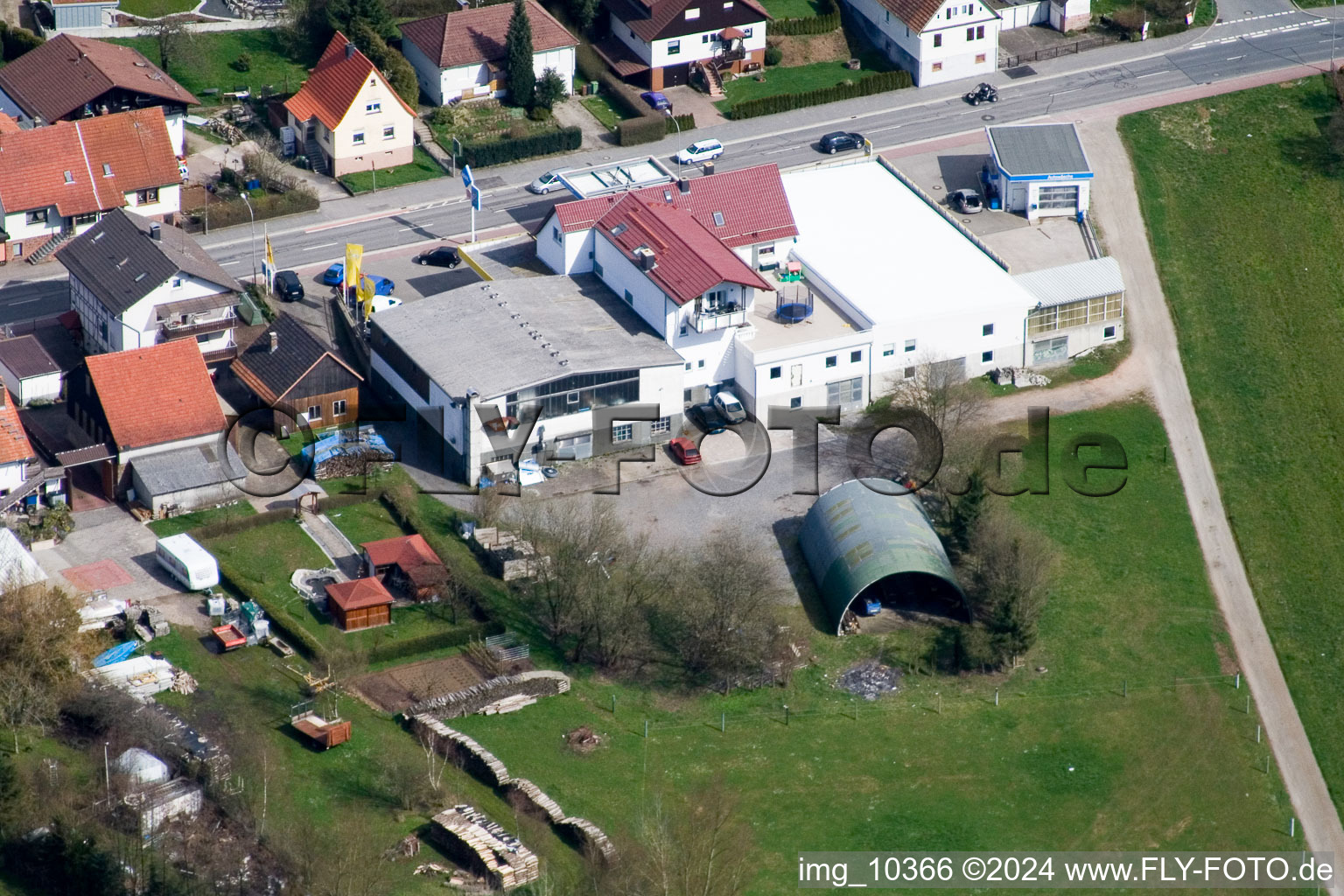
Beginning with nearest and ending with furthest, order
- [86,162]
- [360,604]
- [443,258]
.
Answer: [360,604] → [443,258] → [86,162]

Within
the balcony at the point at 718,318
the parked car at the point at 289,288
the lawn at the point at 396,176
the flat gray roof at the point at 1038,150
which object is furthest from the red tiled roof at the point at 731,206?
the flat gray roof at the point at 1038,150

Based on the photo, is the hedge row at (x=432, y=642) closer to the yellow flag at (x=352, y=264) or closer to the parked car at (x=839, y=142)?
the yellow flag at (x=352, y=264)

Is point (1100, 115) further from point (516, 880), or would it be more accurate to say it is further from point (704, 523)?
point (516, 880)

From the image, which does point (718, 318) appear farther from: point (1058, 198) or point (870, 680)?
point (1058, 198)

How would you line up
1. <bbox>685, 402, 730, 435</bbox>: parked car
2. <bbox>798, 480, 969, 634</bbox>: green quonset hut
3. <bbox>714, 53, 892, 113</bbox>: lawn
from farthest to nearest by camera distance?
1. <bbox>714, 53, 892, 113</bbox>: lawn
2. <bbox>685, 402, 730, 435</bbox>: parked car
3. <bbox>798, 480, 969, 634</bbox>: green quonset hut

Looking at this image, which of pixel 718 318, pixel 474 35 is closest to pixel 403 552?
pixel 718 318

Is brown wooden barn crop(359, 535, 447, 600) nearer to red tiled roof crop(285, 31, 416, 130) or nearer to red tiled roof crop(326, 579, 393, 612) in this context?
red tiled roof crop(326, 579, 393, 612)

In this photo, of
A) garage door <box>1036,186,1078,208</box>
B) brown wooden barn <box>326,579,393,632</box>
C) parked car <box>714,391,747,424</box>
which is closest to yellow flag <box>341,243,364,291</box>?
parked car <box>714,391,747,424</box>

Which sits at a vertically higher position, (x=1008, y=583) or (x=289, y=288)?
(x=289, y=288)
